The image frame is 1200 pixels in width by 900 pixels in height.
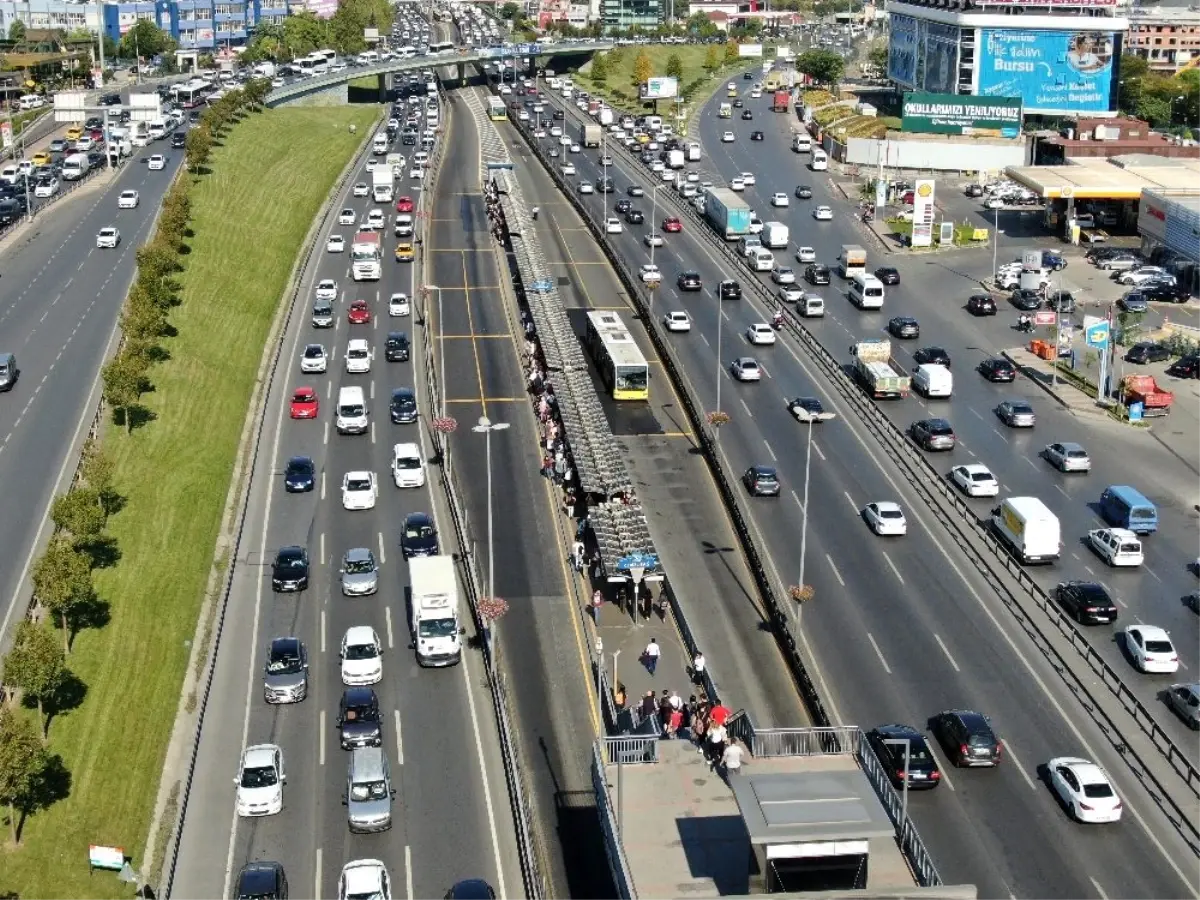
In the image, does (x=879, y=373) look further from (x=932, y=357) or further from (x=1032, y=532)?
(x=1032, y=532)

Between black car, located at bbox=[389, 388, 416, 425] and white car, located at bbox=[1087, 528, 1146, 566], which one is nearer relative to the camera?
white car, located at bbox=[1087, 528, 1146, 566]

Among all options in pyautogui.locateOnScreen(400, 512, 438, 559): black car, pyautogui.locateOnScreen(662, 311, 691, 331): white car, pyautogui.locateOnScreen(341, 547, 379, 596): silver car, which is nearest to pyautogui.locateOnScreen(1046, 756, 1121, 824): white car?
pyautogui.locateOnScreen(341, 547, 379, 596): silver car

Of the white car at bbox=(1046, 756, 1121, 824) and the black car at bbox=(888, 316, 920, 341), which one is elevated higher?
the black car at bbox=(888, 316, 920, 341)

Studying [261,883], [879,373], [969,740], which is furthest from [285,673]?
[879,373]

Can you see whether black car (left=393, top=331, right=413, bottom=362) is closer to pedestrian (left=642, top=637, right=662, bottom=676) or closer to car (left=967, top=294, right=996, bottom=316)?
car (left=967, top=294, right=996, bottom=316)

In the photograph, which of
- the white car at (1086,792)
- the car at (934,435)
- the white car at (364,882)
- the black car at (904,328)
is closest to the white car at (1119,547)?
the car at (934,435)

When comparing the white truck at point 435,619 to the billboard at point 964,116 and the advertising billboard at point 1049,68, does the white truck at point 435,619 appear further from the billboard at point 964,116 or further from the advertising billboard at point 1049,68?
the advertising billboard at point 1049,68

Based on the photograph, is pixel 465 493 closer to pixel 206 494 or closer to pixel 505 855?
pixel 206 494
